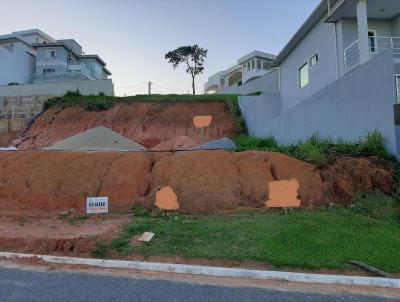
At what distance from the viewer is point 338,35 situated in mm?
16188

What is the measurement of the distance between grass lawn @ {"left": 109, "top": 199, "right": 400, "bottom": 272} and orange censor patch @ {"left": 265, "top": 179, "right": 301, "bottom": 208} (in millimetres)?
411

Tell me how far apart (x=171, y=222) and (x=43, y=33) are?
191ft

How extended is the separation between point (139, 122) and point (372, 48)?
59.8 ft

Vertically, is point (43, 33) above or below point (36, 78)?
above

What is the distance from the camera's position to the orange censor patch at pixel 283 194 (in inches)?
363

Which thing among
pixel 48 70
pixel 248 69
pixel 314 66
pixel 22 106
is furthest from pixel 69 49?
pixel 314 66

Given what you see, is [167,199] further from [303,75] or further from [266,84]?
[266,84]

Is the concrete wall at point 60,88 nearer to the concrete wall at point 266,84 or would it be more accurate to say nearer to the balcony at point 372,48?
the concrete wall at point 266,84

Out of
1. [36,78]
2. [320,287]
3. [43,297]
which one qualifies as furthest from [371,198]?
[36,78]

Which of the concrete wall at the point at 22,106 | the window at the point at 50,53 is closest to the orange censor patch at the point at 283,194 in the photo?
the concrete wall at the point at 22,106

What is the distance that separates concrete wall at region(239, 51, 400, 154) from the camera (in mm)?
10188

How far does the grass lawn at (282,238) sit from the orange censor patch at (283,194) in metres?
0.41

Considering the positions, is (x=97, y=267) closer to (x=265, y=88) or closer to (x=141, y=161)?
(x=141, y=161)

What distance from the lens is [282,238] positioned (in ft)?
23.2
